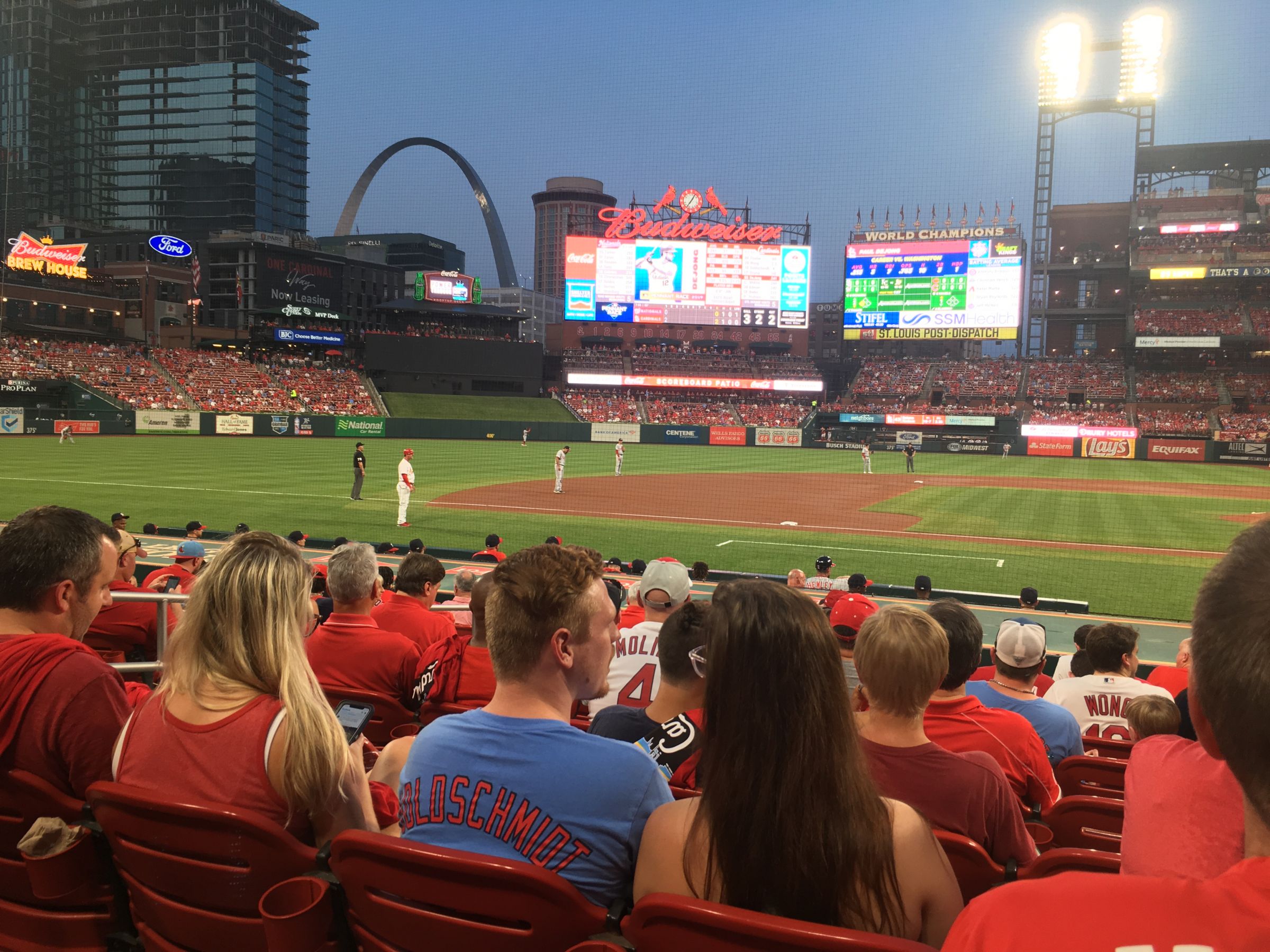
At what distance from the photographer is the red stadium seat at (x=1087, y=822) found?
330cm

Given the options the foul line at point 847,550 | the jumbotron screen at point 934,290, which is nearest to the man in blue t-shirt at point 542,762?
the foul line at point 847,550

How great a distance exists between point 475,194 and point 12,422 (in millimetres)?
95694

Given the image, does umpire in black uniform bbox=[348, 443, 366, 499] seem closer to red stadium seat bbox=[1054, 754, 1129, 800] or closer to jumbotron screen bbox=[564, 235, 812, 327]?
red stadium seat bbox=[1054, 754, 1129, 800]

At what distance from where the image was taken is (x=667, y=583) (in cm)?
521

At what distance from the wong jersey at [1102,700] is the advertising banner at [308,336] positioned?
79.1 meters

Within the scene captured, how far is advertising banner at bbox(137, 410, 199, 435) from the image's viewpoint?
47.9 meters

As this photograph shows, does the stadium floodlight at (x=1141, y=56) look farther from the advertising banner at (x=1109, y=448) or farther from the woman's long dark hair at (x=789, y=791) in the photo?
the woman's long dark hair at (x=789, y=791)

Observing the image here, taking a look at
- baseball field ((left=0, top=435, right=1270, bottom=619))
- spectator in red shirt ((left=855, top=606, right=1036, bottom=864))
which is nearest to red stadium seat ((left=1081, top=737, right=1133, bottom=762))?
spectator in red shirt ((left=855, top=606, right=1036, bottom=864))

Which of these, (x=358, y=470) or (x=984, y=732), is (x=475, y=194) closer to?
(x=358, y=470)

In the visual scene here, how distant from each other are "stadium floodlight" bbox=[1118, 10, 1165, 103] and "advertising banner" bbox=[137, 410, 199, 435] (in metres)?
65.6

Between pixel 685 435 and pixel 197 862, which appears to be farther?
pixel 685 435

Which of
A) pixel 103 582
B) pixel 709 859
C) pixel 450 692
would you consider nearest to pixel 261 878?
pixel 709 859

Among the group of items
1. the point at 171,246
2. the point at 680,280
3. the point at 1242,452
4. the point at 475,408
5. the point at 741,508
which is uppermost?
the point at 171,246

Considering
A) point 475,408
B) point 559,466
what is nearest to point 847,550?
point 559,466
